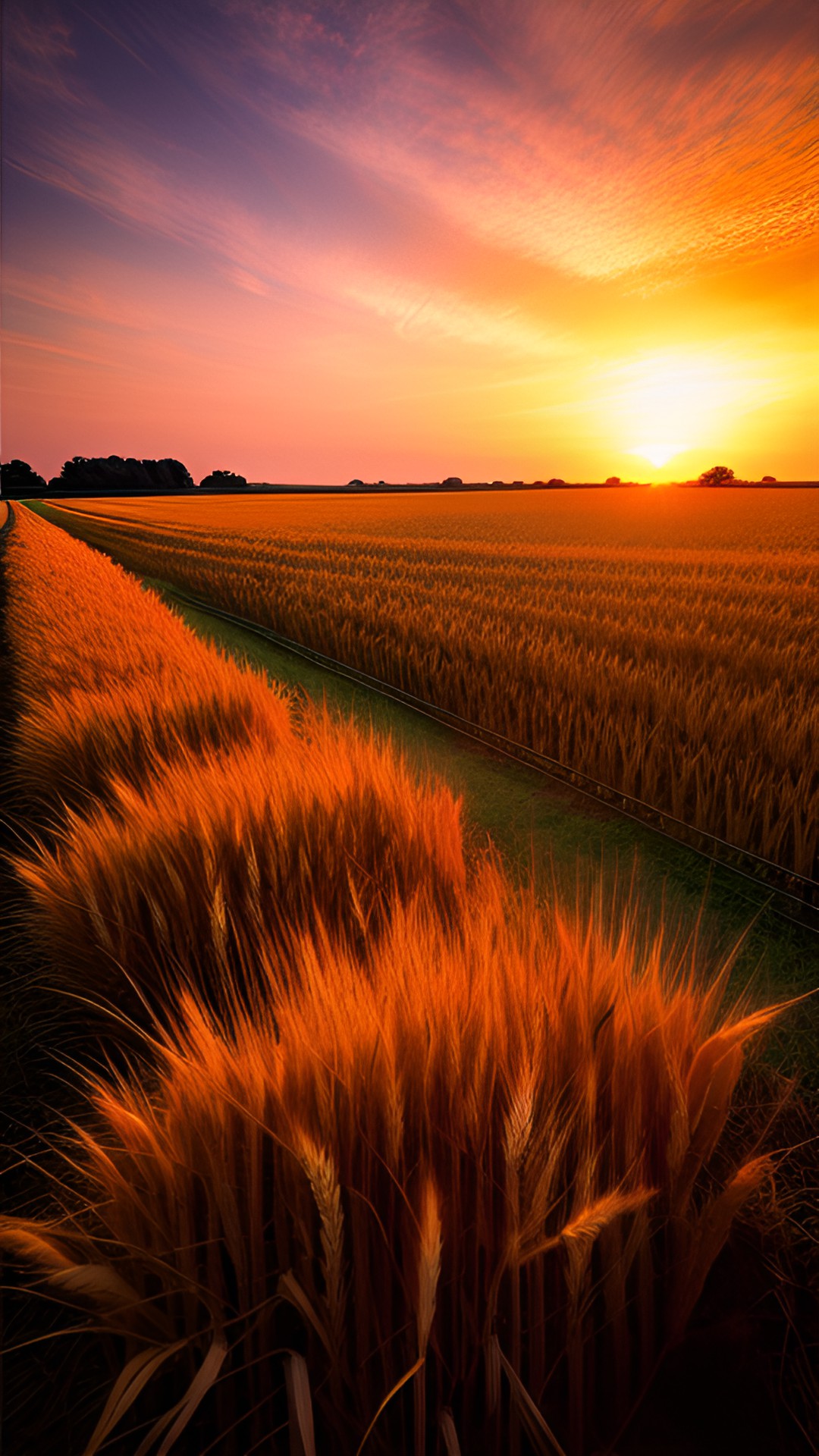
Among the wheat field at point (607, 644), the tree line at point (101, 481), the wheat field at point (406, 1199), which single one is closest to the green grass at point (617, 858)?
the wheat field at point (607, 644)

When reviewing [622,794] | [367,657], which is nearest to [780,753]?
[622,794]

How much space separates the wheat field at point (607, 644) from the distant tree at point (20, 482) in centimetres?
7687

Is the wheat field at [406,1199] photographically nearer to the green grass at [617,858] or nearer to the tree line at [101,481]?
the green grass at [617,858]

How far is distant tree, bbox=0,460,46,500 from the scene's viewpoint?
238 ft

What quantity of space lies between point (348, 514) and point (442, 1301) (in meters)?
27.8

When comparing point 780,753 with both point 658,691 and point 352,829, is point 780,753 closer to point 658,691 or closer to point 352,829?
point 658,691

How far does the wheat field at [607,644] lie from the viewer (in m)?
2.14

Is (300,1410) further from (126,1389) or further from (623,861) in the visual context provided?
(623,861)

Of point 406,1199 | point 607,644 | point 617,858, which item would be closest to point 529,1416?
point 406,1199

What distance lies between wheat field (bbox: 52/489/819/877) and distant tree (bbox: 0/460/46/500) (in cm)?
7687

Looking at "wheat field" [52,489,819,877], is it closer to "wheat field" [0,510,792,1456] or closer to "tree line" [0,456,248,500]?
"wheat field" [0,510,792,1456]

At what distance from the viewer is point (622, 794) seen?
2139 millimetres

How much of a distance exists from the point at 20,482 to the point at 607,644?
3644 inches

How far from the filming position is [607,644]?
3.94 m
